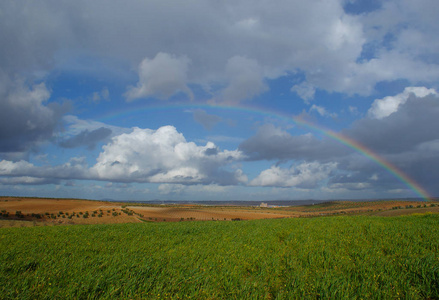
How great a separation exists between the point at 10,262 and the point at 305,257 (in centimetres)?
849

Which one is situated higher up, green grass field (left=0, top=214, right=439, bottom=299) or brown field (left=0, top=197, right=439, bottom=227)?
green grass field (left=0, top=214, right=439, bottom=299)

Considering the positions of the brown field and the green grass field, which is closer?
the green grass field

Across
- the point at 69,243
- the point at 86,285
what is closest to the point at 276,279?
the point at 86,285

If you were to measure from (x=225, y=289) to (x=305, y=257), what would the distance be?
145 inches

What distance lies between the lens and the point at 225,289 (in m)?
5.59

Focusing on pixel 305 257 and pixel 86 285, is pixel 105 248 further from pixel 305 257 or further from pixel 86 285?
pixel 305 257

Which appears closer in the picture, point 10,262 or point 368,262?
point 10,262

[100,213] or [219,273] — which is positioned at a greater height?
[219,273]

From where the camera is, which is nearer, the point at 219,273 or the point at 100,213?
the point at 219,273

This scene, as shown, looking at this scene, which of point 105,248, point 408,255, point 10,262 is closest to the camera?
point 10,262

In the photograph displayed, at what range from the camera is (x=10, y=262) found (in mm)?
6918

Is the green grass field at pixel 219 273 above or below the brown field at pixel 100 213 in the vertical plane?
above

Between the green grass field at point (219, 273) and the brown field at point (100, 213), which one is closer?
the green grass field at point (219, 273)

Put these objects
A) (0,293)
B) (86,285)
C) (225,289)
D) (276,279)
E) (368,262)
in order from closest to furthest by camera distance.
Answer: (0,293), (86,285), (225,289), (276,279), (368,262)
